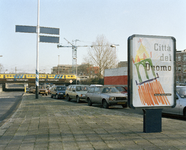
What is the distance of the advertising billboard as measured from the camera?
5.68 metres

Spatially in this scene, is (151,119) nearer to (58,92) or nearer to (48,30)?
(48,30)

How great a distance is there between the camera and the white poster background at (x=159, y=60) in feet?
18.7

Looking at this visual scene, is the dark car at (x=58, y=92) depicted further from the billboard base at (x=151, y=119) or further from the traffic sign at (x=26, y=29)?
the billboard base at (x=151, y=119)

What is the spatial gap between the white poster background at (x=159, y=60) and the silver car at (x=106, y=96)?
858cm

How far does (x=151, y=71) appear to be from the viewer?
5.80 m

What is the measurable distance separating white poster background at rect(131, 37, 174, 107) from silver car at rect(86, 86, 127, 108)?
8.58m

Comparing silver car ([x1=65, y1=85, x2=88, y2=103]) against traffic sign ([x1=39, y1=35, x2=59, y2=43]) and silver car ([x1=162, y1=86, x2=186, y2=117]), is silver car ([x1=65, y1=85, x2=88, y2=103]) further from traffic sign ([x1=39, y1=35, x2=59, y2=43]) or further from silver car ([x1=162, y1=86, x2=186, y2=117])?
silver car ([x1=162, y1=86, x2=186, y2=117])

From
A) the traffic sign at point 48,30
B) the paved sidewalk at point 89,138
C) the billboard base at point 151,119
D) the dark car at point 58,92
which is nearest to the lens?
the paved sidewalk at point 89,138

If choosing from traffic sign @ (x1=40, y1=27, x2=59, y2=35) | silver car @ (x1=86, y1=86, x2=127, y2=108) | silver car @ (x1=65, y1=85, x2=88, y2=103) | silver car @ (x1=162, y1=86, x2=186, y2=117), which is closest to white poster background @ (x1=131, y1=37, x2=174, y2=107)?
silver car @ (x1=162, y1=86, x2=186, y2=117)

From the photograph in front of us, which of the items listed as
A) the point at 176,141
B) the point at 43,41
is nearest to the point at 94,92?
the point at 43,41

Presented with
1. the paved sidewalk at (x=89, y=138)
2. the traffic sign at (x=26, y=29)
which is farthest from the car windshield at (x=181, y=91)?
the traffic sign at (x=26, y=29)

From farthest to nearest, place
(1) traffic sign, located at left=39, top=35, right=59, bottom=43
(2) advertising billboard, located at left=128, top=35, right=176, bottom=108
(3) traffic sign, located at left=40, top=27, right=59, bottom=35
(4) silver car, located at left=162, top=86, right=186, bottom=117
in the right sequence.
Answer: (3) traffic sign, located at left=40, top=27, right=59, bottom=35 < (1) traffic sign, located at left=39, top=35, right=59, bottom=43 < (4) silver car, located at left=162, top=86, right=186, bottom=117 < (2) advertising billboard, located at left=128, top=35, right=176, bottom=108

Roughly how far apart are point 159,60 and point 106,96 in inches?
358

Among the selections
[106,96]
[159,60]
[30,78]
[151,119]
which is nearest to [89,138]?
[151,119]
